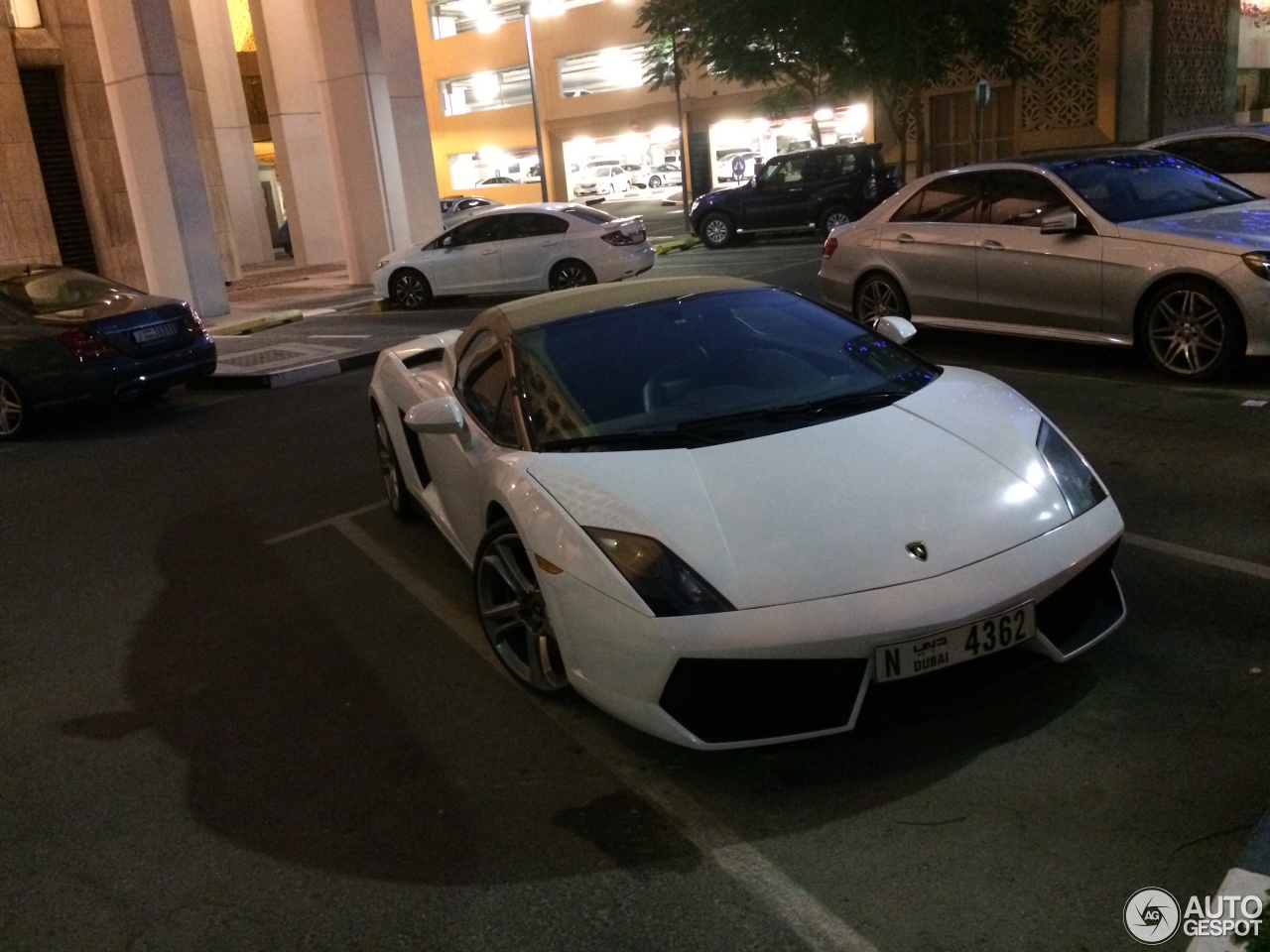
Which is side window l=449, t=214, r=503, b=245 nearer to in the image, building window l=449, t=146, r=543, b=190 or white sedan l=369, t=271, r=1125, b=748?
white sedan l=369, t=271, r=1125, b=748

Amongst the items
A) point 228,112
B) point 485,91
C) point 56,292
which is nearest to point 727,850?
point 56,292

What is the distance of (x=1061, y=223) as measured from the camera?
308 inches

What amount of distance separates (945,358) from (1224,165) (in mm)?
4985

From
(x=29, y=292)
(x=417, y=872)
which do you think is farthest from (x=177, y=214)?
(x=417, y=872)

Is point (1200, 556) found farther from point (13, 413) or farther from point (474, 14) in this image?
point (474, 14)

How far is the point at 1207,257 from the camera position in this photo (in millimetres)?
7184

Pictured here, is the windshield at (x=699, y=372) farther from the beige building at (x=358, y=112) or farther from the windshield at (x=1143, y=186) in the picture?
the beige building at (x=358, y=112)

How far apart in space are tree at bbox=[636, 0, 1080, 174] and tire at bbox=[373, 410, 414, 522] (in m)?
18.0

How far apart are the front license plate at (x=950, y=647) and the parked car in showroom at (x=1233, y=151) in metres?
9.88

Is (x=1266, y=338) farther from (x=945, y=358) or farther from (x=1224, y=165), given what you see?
Result: (x=1224, y=165)

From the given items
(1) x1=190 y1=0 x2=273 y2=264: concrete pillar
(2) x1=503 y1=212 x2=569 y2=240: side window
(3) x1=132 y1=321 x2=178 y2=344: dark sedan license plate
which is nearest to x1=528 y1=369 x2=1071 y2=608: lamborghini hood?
(3) x1=132 y1=321 x2=178 y2=344: dark sedan license plate

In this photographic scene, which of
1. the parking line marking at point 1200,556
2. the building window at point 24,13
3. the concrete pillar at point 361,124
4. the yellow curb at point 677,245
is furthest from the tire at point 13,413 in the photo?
the yellow curb at point 677,245

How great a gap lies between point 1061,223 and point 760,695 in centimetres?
593

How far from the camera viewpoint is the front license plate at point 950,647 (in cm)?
308
